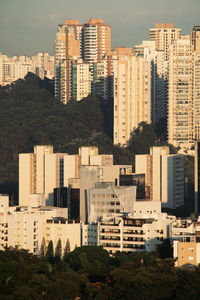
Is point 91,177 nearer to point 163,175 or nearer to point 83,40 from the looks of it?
point 163,175

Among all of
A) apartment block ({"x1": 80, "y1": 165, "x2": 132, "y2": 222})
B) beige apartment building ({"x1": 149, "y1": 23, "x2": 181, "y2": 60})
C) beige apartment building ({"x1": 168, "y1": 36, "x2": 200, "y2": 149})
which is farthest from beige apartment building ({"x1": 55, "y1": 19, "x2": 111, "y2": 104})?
apartment block ({"x1": 80, "y1": 165, "x2": 132, "y2": 222})

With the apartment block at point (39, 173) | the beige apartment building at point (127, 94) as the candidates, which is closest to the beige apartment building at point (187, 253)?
the apartment block at point (39, 173)

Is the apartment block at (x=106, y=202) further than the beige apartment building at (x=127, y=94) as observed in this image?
No

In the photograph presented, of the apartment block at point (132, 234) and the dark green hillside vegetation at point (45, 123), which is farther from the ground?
the dark green hillside vegetation at point (45, 123)

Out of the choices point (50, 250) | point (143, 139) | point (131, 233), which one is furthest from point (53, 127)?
point (131, 233)

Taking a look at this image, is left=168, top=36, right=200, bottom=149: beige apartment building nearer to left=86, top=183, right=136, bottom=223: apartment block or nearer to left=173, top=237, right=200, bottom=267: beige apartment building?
left=86, top=183, right=136, bottom=223: apartment block

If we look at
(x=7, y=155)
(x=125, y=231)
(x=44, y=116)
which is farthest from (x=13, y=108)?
(x=125, y=231)

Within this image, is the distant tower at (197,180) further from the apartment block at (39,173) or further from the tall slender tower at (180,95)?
the tall slender tower at (180,95)

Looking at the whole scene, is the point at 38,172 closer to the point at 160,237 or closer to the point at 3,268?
the point at 160,237
